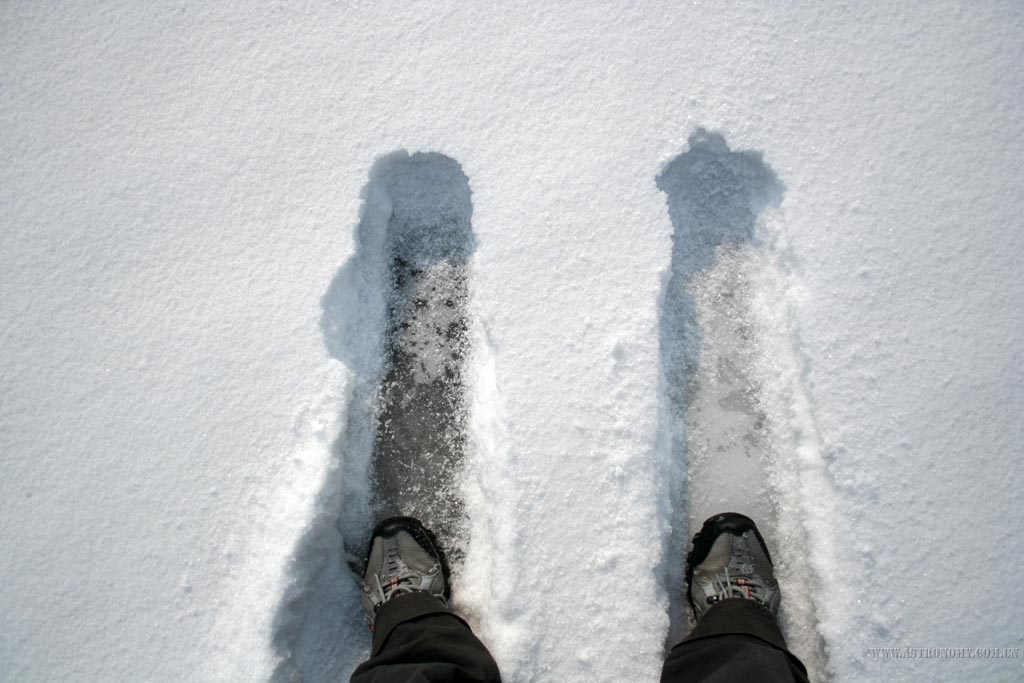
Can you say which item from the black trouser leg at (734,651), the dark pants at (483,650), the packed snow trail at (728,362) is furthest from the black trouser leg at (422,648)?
the packed snow trail at (728,362)

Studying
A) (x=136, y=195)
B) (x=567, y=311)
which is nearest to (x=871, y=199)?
(x=567, y=311)

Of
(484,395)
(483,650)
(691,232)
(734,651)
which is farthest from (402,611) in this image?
(691,232)

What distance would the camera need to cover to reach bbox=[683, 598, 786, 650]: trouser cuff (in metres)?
1.34

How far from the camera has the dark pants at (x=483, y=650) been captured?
47.4 inches

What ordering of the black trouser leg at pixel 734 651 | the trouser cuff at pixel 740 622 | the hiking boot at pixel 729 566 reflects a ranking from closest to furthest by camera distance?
the black trouser leg at pixel 734 651 < the trouser cuff at pixel 740 622 < the hiking boot at pixel 729 566

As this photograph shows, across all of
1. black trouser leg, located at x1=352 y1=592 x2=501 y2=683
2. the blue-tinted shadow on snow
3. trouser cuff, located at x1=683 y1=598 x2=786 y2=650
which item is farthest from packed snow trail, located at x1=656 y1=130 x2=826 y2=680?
black trouser leg, located at x1=352 y1=592 x2=501 y2=683

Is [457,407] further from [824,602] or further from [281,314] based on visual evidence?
[824,602]

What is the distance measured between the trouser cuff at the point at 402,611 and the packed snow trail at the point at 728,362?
2.19 feet

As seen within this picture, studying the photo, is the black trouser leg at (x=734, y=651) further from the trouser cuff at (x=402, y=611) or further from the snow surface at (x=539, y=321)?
the trouser cuff at (x=402, y=611)

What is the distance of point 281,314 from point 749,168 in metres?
1.44

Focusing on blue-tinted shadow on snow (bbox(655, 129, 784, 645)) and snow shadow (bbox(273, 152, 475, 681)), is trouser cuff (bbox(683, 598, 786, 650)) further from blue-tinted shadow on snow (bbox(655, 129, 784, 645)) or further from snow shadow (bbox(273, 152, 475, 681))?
snow shadow (bbox(273, 152, 475, 681))

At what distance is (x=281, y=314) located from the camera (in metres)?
1.53

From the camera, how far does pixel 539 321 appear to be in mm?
1499

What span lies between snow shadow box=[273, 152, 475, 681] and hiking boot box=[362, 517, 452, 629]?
2.2 inches
